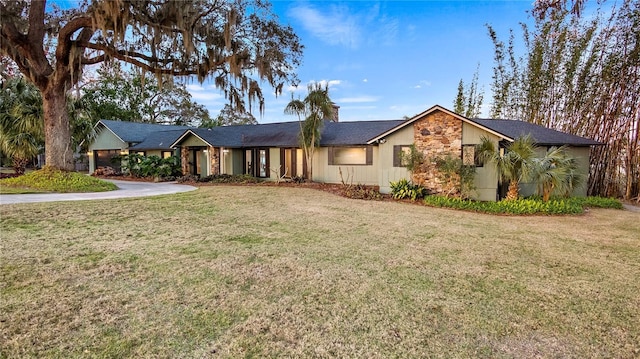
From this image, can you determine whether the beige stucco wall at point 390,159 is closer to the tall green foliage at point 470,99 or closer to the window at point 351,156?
the window at point 351,156

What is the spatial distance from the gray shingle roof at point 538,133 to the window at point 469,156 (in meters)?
0.89

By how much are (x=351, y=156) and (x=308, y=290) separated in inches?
466

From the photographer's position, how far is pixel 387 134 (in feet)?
39.7

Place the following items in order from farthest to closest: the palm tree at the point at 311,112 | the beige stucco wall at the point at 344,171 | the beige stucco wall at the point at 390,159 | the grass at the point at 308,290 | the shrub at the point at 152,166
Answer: the shrub at the point at 152,166
the beige stucco wall at the point at 344,171
the palm tree at the point at 311,112
the beige stucco wall at the point at 390,159
the grass at the point at 308,290

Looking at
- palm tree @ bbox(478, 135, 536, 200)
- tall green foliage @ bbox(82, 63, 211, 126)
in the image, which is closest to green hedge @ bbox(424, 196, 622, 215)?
palm tree @ bbox(478, 135, 536, 200)

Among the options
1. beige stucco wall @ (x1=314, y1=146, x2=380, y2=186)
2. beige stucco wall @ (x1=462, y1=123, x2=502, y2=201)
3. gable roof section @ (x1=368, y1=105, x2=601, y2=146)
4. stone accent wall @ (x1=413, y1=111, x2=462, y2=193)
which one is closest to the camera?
gable roof section @ (x1=368, y1=105, x2=601, y2=146)

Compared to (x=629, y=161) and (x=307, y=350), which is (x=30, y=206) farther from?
(x=629, y=161)

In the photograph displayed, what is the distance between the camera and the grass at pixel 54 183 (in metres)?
10.7

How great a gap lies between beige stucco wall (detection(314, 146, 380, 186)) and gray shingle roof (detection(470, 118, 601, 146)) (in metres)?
4.61

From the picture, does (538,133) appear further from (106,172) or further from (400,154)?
(106,172)

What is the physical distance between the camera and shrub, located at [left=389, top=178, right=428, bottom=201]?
11.0 metres

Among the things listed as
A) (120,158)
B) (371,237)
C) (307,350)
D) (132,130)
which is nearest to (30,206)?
(371,237)

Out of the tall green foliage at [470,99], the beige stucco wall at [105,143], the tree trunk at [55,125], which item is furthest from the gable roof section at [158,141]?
the tall green foliage at [470,99]

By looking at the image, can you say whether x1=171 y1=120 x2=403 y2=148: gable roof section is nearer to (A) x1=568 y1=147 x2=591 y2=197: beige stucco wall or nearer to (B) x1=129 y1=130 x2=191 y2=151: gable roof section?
(B) x1=129 y1=130 x2=191 y2=151: gable roof section
